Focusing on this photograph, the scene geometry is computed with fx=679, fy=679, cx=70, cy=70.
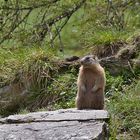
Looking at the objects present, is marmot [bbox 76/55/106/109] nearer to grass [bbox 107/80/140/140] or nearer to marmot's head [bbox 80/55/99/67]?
marmot's head [bbox 80/55/99/67]

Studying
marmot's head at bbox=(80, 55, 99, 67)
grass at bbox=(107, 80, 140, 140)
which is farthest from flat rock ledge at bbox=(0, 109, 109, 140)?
marmot's head at bbox=(80, 55, 99, 67)

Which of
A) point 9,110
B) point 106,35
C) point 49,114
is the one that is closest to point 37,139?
point 49,114

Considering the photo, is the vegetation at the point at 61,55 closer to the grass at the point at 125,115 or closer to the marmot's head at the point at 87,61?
the grass at the point at 125,115

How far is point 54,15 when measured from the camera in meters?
12.5

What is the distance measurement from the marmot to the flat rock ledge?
0.55 meters

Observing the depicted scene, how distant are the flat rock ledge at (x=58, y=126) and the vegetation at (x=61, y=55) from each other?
0.51 metres

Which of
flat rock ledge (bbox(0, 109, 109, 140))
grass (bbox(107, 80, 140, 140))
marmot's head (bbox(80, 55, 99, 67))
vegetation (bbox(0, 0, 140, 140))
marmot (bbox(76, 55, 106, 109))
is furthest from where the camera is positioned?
vegetation (bbox(0, 0, 140, 140))

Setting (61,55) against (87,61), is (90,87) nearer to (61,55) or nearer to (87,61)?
(87,61)

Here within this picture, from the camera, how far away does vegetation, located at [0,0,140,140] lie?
9.40m

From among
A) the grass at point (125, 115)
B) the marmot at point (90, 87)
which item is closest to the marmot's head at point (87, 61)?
the marmot at point (90, 87)

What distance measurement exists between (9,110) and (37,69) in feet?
2.52

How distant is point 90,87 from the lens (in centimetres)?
870

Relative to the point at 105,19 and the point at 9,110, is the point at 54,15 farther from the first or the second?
the point at 9,110

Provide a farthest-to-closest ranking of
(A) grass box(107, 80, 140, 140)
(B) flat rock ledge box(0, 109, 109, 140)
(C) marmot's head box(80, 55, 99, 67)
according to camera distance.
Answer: (C) marmot's head box(80, 55, 99, 67), (A) grass box(107, 80, 140, 140), (B) flat rock ledge box(0, 109, 109, 140)
